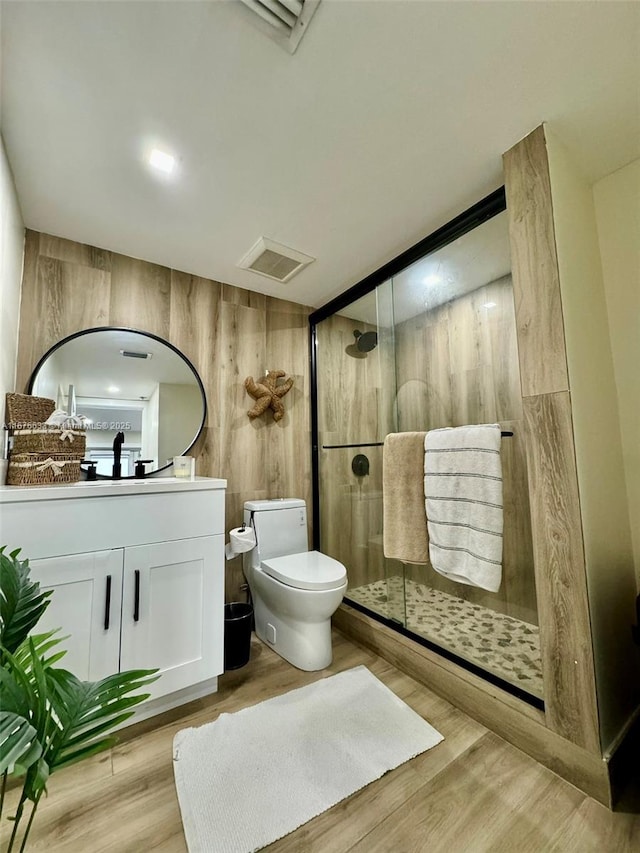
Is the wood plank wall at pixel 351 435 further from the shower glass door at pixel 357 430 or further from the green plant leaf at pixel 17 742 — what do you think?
the green plant leaf at pixel 17 742

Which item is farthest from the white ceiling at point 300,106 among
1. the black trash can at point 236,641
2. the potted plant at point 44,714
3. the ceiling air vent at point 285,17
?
the black trash can at point 236,641

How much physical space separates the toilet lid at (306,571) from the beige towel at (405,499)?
291 mm

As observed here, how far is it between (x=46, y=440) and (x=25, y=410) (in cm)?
19

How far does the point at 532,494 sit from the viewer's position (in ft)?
4.14


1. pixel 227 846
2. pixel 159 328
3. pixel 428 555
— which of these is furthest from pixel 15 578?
pixel 159 328

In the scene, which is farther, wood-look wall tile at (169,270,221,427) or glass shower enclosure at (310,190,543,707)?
wood-look wall tile at (169,270,221,427)

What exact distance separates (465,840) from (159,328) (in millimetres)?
2470

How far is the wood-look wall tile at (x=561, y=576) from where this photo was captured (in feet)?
3.69

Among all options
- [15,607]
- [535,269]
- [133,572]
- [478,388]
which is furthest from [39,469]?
[478,388]

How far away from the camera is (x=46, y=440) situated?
149 centimetres

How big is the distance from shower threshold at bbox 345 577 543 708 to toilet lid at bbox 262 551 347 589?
433 millimetres

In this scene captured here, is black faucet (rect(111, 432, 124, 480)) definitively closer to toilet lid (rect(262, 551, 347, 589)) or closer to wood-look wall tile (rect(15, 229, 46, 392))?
wood-look wall tile (rect(15, 229, 46, 392))

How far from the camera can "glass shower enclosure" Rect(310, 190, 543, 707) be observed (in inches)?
66.9

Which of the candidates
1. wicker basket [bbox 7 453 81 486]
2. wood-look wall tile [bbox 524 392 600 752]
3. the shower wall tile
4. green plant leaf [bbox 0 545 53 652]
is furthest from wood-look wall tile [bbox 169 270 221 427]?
wood-look wall tile [bbox 524 392 600 752]
